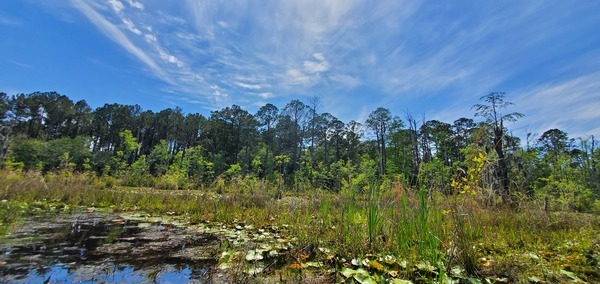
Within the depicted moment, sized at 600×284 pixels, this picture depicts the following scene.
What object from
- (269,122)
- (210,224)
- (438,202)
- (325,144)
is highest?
(269,122)

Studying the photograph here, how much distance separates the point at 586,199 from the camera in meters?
13.8

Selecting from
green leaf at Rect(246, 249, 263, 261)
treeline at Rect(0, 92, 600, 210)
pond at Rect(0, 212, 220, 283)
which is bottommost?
pond at Rect(0, 212, 220, 283)

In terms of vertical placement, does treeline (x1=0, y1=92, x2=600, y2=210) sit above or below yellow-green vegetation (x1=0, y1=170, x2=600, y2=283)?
above

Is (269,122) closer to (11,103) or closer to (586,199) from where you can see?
(586,199)

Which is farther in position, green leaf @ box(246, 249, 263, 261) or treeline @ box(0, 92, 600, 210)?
treeline @ box(0, 92, 600, 210)

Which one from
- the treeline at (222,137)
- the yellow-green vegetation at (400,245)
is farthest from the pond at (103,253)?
the treeline at (222,137)

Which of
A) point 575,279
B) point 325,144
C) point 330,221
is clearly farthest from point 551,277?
point 325,144

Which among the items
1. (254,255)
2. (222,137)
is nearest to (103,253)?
(254,255)

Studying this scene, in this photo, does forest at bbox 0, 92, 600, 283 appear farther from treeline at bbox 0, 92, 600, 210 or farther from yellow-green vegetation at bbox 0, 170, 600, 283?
treeline at bbox 0, 92, 600, 210

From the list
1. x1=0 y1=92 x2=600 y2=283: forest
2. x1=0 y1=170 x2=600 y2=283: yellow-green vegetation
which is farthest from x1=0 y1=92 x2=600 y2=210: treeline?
x1=0 y1=170 x2=600 y2=283: yellow-green vegetation

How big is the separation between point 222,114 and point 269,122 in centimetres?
823

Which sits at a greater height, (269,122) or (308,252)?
(269,122)

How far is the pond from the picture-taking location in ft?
7.26

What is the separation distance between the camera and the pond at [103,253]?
2213 millimetres
